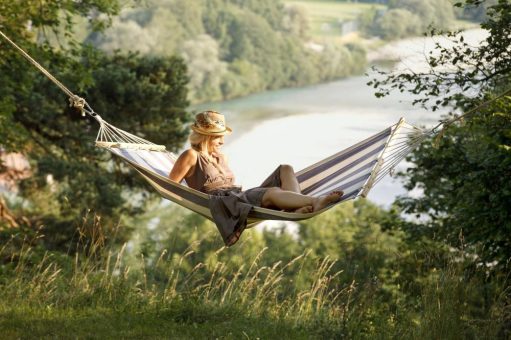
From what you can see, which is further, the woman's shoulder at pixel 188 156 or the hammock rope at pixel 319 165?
the woman's shoulder at pixel 188 156

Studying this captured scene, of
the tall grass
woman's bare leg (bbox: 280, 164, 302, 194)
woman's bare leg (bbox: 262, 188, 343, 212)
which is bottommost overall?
the tall grass

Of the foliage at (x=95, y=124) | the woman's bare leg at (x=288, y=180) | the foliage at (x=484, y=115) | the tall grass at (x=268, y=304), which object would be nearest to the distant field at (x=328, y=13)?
the foliage at (x=95, y=124)

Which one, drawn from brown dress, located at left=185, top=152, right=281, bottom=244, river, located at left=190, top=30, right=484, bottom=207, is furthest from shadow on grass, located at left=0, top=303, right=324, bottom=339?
river, located at left=190, top=30, right=484, bottom=207

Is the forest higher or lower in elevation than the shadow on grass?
higher

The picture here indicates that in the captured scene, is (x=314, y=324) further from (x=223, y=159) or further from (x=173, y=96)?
(x=173, y=96)

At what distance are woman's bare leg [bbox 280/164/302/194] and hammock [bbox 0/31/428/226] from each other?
0.29 ft

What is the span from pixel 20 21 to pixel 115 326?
372 centimetres

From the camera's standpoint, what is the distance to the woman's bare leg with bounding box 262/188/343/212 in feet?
10.2

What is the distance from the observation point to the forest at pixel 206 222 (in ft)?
12.4

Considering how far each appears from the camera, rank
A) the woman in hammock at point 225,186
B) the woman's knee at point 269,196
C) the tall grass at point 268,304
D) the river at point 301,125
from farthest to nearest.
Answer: the river at point 301,125, the tall grass at point 268,304, the woman's knee at point 269,196, the woman in hammock at point 225,186

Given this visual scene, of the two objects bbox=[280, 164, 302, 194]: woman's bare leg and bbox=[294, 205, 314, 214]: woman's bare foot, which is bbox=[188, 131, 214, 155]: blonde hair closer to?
bbox=[280, 164, 302, 194]: woman's bare leg

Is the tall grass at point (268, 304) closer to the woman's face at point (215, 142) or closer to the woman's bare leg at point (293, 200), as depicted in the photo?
the woman's bare leg at point (293, 200)

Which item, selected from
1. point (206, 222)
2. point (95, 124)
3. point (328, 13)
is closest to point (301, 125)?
point (328, 13)

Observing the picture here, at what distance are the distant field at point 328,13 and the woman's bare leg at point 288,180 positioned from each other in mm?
28046
